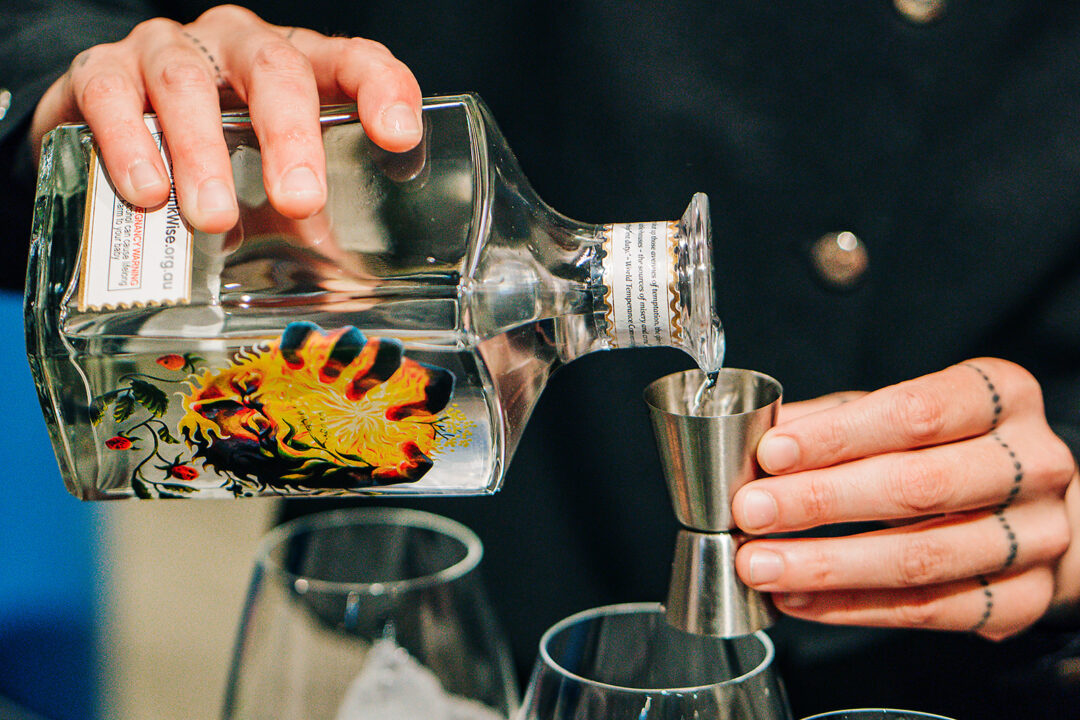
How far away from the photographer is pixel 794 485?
532 mm

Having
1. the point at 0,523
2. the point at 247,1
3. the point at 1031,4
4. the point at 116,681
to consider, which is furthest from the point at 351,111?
the point at 116,681

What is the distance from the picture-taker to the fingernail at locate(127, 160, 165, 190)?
49 centimetres

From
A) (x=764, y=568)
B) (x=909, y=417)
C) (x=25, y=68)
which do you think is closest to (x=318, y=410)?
(x=764, y=568)

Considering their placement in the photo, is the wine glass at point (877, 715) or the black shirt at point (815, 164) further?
the black shirt at point (815, 164)

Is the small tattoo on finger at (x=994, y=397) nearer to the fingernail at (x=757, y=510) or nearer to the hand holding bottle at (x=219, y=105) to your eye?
the fingernail at (x=757, y=510)

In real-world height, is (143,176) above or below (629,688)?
above

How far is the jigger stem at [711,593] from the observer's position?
476 mm

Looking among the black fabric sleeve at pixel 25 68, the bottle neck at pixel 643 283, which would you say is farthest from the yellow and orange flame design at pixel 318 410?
the black fabric sleeve at pixel 25 68

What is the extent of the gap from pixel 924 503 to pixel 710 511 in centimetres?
19

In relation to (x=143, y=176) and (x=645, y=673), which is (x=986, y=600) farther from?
(x=143, y=176)

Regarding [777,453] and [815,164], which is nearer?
[777,453]

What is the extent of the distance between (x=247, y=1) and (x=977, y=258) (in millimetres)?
758

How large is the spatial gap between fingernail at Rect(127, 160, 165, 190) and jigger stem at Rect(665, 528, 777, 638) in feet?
1.12

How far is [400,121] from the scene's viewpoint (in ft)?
1.66
